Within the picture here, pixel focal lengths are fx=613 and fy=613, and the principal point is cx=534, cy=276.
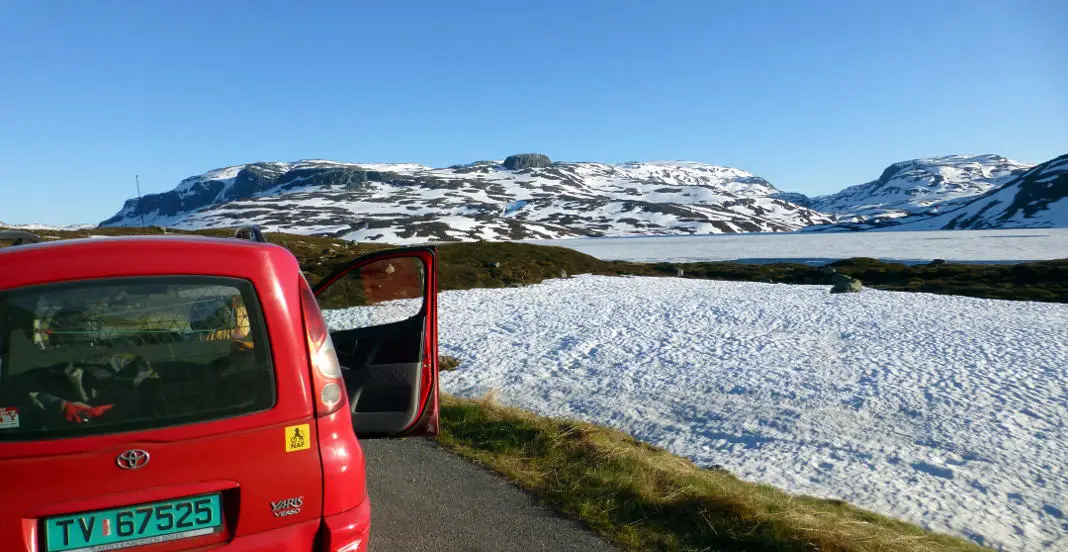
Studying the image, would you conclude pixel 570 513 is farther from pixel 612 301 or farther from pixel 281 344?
pixel 612 301

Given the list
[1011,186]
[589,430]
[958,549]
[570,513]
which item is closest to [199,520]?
[570,513]

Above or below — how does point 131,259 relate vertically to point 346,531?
above

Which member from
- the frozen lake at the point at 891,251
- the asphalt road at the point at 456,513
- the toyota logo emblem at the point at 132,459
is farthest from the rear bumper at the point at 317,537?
the frozen lake at the point at 891,251

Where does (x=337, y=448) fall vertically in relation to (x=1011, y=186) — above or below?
below

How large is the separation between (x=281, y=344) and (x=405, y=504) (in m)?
2.73

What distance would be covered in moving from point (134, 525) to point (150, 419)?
0.52 meters

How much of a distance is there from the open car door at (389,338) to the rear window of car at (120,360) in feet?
6.47

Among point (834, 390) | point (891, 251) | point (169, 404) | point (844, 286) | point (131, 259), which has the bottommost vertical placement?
A: point (834, 390)

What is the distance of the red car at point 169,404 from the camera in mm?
2879

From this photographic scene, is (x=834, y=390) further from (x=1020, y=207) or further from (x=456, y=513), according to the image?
(x=1020, y=207)

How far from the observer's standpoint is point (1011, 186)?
18312cm

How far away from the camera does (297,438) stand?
3291 millimetres

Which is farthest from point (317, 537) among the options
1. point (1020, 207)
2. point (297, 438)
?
point (1020, 207)

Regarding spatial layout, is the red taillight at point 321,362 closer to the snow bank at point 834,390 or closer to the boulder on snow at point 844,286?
the snow bank at point 834,390
